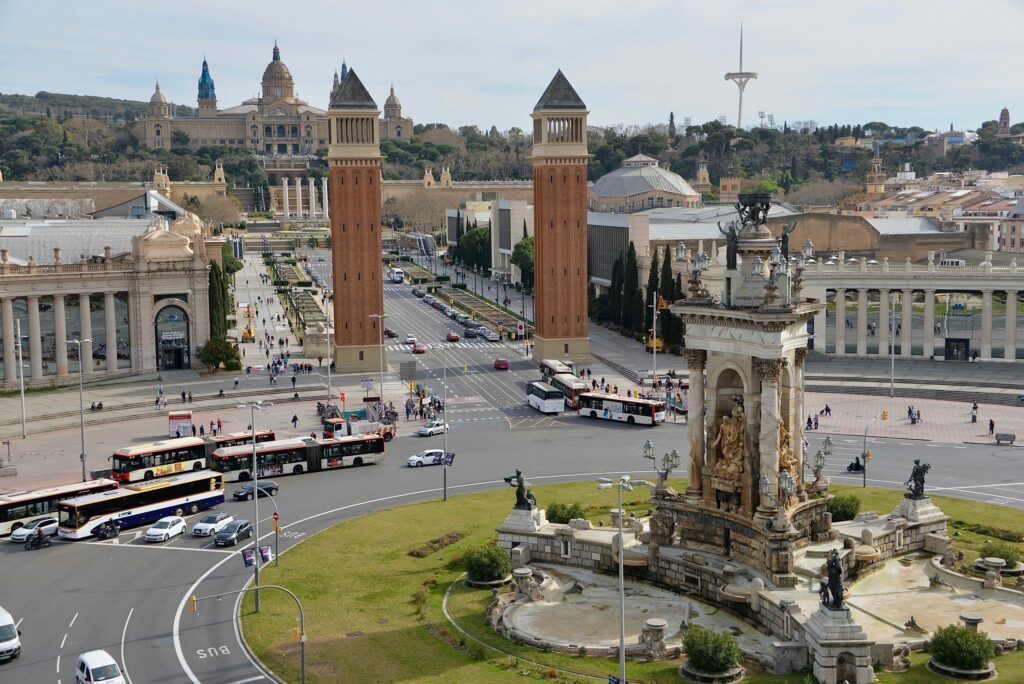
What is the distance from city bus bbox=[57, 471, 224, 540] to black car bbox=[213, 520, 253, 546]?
18.3 feet

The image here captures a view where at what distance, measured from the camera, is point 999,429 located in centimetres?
7906

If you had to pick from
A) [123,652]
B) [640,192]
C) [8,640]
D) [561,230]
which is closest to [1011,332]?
[561,230]

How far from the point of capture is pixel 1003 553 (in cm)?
4809

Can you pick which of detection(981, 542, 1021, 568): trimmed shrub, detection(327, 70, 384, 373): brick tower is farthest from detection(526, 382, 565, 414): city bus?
detection(981, 542, 1021, 568): trimmed shrub

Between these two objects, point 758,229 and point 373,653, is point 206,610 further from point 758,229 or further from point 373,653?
point 758,229

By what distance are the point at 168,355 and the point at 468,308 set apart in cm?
4858

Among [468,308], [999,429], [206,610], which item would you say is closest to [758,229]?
[206,610]

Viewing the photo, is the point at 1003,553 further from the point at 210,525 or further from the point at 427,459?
the point at 210,525

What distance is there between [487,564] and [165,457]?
1136 inches

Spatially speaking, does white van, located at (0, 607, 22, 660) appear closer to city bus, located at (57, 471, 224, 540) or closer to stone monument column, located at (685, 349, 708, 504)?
city bus, located at (57, 471, 224, 540)

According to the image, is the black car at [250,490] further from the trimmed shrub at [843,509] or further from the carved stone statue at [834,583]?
the carved stone statue at [834,583]

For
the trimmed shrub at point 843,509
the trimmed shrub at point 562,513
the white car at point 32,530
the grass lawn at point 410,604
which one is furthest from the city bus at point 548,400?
the white car at point 32,530

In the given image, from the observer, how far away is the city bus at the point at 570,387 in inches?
3521

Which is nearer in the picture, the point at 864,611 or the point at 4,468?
the point at 864,611
